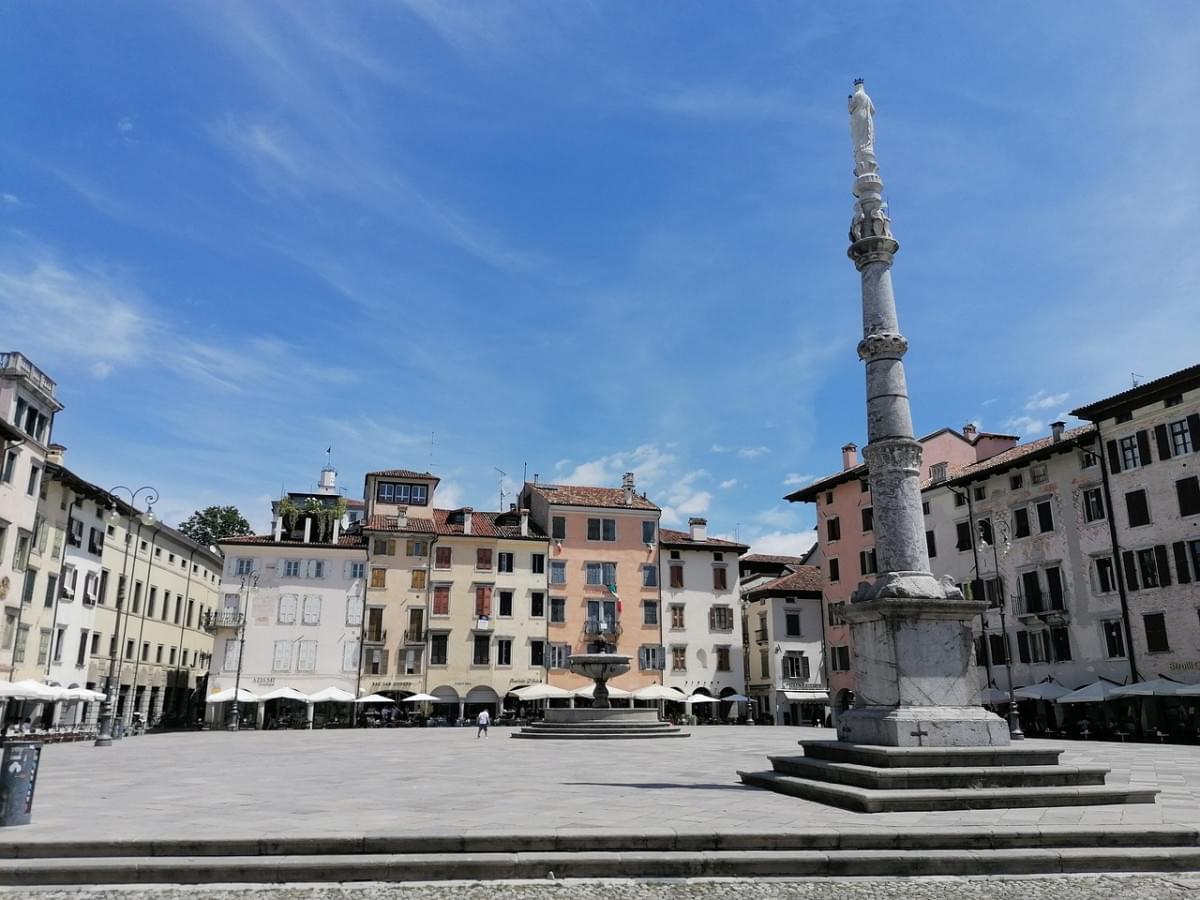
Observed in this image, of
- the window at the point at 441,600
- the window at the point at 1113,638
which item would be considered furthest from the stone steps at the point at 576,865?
the window at the point at 441,600

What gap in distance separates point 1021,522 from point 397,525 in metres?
34.1

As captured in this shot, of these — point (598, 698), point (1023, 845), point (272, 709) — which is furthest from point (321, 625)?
point (1023, 845)

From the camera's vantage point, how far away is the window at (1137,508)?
115 ft

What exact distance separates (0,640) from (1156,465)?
46.2 meters

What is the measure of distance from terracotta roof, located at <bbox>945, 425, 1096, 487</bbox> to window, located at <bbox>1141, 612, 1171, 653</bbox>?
7.71 m

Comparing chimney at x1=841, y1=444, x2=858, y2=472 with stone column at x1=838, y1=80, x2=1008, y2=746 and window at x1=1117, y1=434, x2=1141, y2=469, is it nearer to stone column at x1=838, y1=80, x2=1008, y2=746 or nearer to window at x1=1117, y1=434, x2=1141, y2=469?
window at x1=1117, y1=434, x2=1141, y2=469

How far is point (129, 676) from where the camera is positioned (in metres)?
48.2

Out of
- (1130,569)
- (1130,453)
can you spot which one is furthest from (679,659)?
(1130,453)

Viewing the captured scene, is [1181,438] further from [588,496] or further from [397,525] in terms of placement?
[397,525]

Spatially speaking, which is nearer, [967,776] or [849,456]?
[967,776]

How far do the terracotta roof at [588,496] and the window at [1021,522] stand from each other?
73.5 ft

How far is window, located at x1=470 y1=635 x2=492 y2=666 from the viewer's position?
172 feet

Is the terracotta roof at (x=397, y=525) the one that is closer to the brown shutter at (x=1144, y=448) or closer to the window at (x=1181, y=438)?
the brown shutter at (x=1144, y=448)

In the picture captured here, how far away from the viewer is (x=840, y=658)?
51062 mm
